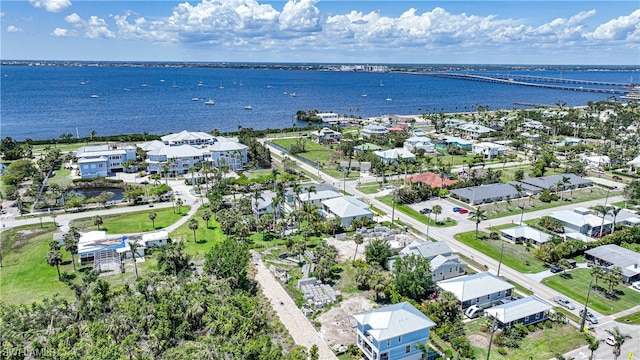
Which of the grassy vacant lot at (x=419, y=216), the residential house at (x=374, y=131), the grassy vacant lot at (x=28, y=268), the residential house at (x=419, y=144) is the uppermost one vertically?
the residential house at (x=374, y=131)

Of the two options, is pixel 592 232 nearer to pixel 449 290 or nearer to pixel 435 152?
pixel 449 290

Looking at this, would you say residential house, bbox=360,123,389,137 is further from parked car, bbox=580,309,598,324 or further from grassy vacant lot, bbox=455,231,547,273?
parked car, bbox=580,309,598,324

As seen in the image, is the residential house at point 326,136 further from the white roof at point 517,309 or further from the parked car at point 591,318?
the parked car at point 591,318

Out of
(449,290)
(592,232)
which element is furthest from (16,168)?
(592,232)

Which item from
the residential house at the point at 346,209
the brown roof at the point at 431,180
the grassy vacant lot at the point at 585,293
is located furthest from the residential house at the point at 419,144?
the grassy vacant lot at the point at 585,293

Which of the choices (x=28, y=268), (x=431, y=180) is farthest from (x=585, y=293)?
(x=28, y=268)
